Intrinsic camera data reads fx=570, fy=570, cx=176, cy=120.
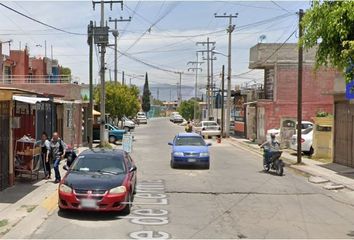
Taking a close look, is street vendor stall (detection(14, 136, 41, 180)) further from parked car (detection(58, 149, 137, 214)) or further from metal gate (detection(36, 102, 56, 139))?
metal gate (detection(36, 102, 56, 139))

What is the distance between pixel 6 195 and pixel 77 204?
12.5ft

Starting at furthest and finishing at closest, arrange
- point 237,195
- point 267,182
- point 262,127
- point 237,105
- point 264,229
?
1. point 237,105
2. point 262,127
3. point 267,182
4. point 237,195
5. point 264,229

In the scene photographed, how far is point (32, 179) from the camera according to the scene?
1855 centimetres

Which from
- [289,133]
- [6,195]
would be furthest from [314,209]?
[289,133]

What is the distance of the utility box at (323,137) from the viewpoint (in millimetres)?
29422

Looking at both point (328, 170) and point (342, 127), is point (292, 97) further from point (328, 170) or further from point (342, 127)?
point (328, 170)

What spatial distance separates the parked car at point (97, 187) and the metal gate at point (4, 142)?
307 centimetres

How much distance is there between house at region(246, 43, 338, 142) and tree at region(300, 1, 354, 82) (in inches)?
1393

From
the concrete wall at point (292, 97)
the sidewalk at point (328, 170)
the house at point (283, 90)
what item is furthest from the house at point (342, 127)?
the concrete wall at point (292, 97)

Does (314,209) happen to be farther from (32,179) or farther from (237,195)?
(32,179)

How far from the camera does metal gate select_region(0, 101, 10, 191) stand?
626 inches

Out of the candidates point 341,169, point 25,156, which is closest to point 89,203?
point 25,156

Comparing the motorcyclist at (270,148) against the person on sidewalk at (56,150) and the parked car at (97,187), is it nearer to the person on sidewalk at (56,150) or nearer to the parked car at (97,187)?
the person on sidewalk at (56,150)

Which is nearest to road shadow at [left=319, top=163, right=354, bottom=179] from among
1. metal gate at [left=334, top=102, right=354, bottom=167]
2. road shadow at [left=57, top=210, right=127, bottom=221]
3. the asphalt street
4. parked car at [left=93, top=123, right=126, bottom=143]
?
metal gate at [left=334, top=102, right=354, bottom=167]
